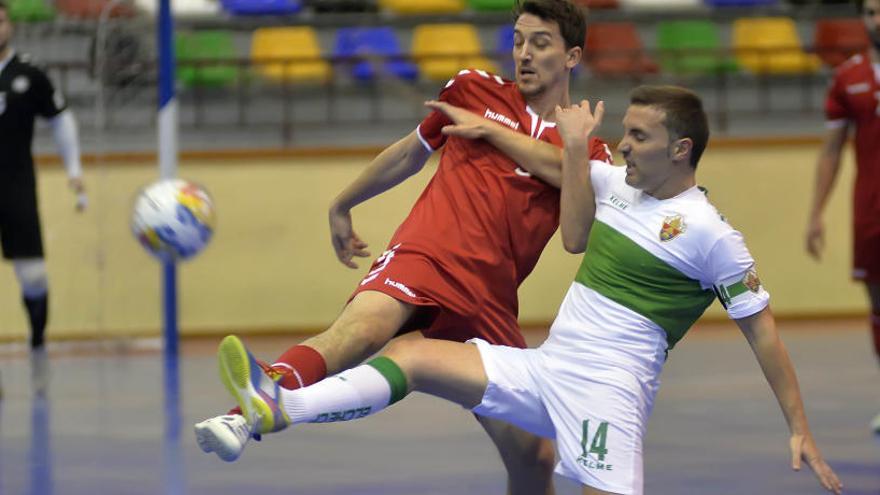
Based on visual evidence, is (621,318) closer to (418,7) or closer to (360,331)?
(360,331)

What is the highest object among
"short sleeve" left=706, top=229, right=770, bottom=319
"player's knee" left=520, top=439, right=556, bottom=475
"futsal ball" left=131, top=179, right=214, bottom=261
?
"short sleeve" left=706, top=229, right=770, bottom=319

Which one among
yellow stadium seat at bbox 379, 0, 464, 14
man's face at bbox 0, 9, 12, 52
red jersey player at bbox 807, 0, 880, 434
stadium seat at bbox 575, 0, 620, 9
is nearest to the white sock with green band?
red jersey player at bbox 807, 0, 880, 434

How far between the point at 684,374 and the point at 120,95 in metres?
4.37

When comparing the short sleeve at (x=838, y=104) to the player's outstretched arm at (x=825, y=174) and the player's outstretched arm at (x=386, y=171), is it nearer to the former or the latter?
the player's outstretched arm at (x=825, y=174)

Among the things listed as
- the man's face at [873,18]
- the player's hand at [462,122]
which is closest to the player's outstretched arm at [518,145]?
the player's hand at [462,122]

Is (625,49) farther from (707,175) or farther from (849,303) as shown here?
(849,303)

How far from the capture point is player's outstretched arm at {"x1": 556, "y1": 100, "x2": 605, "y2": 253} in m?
4.05

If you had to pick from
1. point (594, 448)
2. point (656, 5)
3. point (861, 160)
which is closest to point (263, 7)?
point (656, 5)

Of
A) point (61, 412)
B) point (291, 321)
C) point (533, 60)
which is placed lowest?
point (291, 321)

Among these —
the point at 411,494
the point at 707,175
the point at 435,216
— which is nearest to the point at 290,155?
the point at 707,175

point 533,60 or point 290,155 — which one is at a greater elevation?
point 533,60

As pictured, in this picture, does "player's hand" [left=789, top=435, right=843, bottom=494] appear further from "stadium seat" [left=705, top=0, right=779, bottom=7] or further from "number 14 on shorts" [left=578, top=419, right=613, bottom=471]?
"stadium seat" [left=705, top=0, right=779, bottom=7]

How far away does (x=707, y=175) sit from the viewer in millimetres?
11383

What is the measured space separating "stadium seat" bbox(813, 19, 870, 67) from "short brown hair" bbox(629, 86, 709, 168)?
9.37 metres
